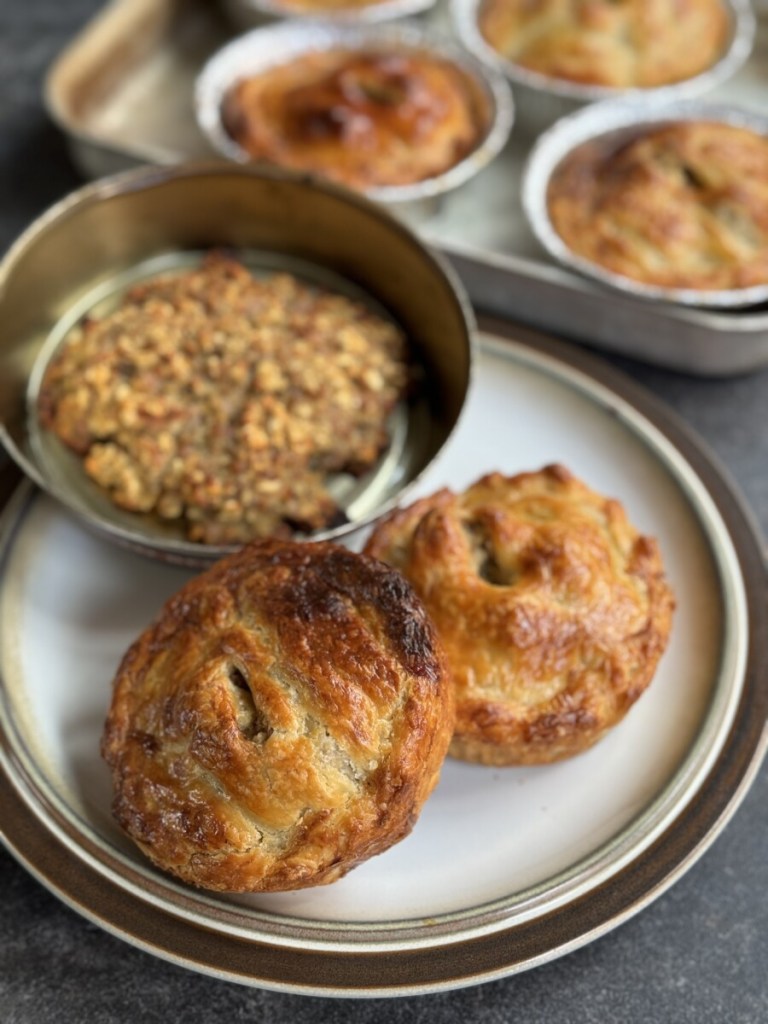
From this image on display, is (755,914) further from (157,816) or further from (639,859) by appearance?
(157,816)

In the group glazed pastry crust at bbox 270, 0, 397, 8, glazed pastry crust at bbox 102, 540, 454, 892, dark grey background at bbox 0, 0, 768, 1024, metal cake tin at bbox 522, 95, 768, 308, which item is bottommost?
dark grey background at bbox 0, 0, 768, 1024

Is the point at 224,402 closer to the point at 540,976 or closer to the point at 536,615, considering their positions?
the point at 536,615

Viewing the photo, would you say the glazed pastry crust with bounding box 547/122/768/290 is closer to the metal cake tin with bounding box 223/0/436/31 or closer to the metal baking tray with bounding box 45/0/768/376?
the metal baking tray with bounding box 45/0/768/376

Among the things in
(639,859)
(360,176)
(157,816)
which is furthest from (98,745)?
(360,176)

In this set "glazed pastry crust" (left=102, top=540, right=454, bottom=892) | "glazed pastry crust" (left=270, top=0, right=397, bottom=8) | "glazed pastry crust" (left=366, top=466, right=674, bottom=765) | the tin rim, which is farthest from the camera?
"glazed pastry crust" (left=270, top=0, right=397, bottom=8)

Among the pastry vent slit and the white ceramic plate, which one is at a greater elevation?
the pastry vent slit

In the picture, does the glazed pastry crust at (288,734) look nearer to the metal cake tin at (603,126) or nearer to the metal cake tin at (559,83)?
the metal cake tin at (603,126)

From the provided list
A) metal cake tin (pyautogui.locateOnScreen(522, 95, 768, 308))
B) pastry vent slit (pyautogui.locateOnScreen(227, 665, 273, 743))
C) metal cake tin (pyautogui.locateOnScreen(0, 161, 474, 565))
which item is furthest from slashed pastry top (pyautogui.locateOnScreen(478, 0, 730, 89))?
pastry vent slit (pyautogui.locateOnScreen(227, 665, 273, 743))

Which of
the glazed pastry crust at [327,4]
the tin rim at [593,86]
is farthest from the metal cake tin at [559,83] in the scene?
the glazed pastry crust at [327,4]
